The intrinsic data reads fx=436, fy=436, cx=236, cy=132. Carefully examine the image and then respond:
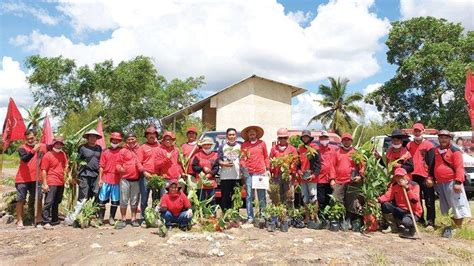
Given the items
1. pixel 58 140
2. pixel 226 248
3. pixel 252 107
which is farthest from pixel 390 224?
pixel 252 107

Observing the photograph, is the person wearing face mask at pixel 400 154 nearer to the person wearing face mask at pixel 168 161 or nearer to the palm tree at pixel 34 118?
the person wearing face mask at pixel 168 161

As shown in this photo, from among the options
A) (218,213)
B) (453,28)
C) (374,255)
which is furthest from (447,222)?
(453,28)

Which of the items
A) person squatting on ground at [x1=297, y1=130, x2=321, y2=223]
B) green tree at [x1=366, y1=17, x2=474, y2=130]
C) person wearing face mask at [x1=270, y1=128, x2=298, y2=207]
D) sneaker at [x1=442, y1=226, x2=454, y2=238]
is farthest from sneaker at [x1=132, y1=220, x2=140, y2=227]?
green tree at [x1=366, y1=17, x2=474, y2=130]

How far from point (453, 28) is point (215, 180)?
74.9 feet

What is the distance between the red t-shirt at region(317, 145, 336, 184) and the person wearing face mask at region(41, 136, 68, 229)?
15.0ft

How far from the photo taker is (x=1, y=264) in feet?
18.6

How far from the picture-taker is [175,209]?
280 inches

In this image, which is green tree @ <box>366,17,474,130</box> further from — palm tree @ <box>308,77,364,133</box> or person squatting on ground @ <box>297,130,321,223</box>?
person squatting on ground @ <box>297,130,321,223</box>

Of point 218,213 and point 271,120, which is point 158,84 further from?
point 218,213

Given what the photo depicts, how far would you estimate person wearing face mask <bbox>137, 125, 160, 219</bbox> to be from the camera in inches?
299

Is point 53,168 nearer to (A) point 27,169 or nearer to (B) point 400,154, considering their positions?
(A) point 27,169

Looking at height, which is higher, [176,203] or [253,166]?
[253,166]

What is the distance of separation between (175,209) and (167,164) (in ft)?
3.09

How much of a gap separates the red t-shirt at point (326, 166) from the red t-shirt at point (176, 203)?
2303 mm
